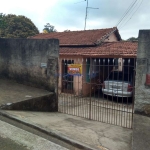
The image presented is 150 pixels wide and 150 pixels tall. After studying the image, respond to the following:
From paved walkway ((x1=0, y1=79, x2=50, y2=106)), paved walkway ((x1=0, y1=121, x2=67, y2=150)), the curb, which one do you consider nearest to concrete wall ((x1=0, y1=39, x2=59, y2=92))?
paved walkway ((x1=0, y1=79, x2=50, y2=106))

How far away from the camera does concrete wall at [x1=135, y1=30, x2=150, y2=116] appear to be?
4.81 m

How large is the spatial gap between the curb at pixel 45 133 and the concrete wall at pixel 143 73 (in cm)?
232

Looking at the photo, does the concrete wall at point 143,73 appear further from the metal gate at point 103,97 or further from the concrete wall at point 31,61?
the concrete wall at point 31,61

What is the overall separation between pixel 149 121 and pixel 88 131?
5.01ft

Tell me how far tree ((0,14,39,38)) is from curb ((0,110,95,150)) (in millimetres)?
20552

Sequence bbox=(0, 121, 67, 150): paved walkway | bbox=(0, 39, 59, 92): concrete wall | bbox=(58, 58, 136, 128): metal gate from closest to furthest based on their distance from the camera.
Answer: bbox=(0, 121, 67, 150): paved walkway < bbox=(58, 58, 136, 128): metal gate < bbox=(0, 39, 59, 92): concrete wall

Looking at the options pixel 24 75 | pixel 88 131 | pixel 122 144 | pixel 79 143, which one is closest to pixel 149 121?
pixel 122 144

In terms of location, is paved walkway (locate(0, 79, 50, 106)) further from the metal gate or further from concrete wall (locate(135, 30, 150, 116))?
concrete wall (locate(135, 30, 150, 116))

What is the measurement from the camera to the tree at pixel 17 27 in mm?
23456

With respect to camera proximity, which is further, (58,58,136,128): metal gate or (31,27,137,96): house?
(31,27,137,96): house

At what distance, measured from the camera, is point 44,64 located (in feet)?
22.9

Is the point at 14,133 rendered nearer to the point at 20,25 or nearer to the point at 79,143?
the point at 79,143

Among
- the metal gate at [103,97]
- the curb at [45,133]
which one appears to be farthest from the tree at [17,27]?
the curb at [45,133]

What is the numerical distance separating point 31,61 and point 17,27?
60.8 ft
